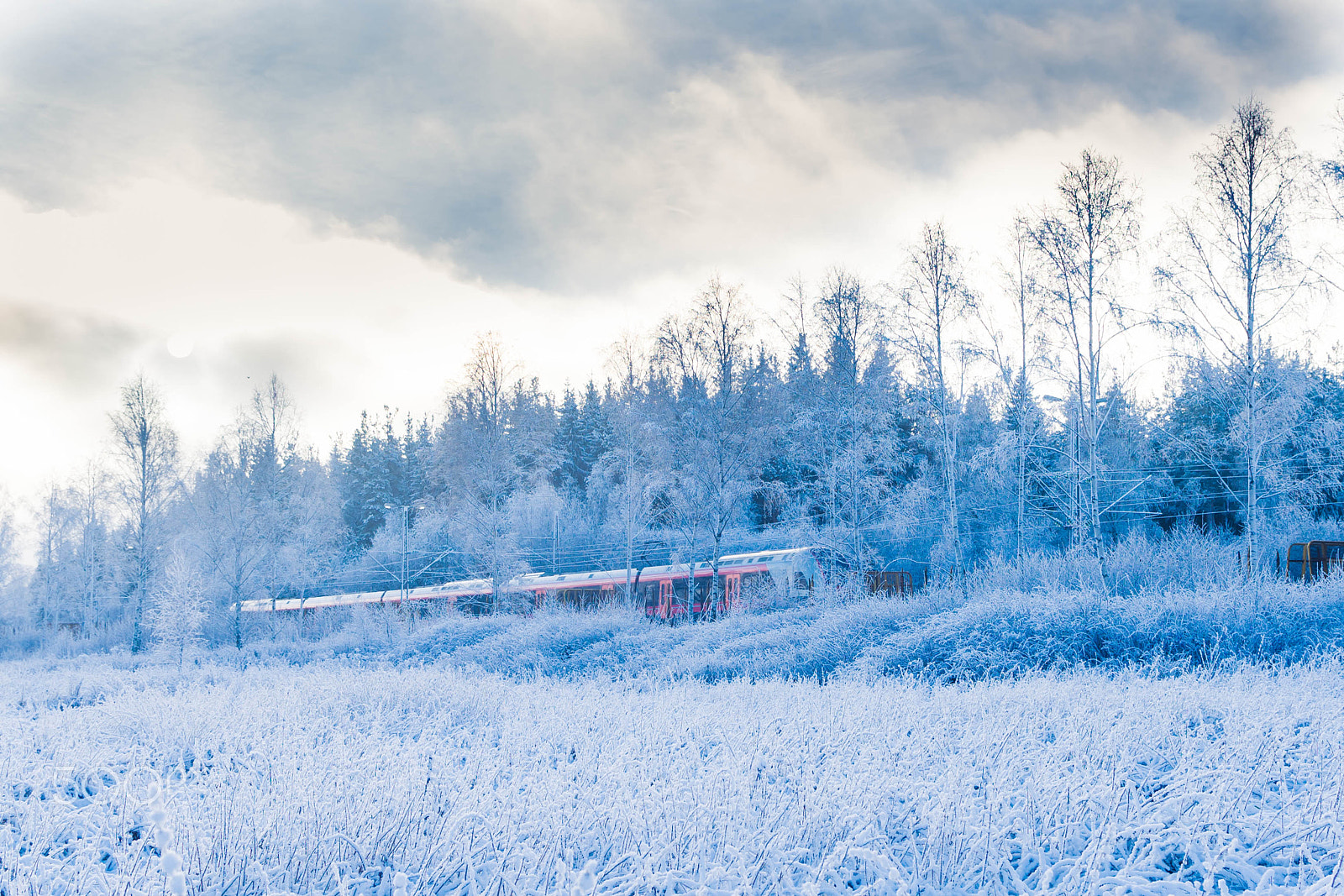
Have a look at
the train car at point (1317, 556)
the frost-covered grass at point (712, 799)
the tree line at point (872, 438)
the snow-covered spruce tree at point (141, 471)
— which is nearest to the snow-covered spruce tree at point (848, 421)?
the tree line at point (872, 438)

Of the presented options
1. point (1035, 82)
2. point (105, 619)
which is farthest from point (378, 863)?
point (105, 619)

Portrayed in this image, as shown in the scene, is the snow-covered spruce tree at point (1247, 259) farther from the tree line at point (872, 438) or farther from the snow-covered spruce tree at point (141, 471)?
the snow-covered spruce tree at point (141, 471)

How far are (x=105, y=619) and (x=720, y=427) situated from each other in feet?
86.9

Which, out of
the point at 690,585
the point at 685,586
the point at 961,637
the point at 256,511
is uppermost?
the point at 256,511

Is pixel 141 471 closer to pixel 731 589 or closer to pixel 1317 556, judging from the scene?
pixel 731 589

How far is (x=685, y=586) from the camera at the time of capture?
1955cm

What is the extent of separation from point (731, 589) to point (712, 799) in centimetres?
1554

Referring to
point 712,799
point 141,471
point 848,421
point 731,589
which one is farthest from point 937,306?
point 141,471

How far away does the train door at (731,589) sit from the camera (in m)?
17.8

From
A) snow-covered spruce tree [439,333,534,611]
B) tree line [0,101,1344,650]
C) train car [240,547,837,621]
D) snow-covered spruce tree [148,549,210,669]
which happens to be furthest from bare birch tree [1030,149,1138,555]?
snow-covered spruce tree [148,549,210,669]

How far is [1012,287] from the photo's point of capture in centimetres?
1744

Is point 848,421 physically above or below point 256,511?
above

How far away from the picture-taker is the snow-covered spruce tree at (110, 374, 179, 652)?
67.7ft

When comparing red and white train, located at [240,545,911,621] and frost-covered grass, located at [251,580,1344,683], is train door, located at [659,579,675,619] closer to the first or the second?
red and white train, located at [240,545,911,621]
